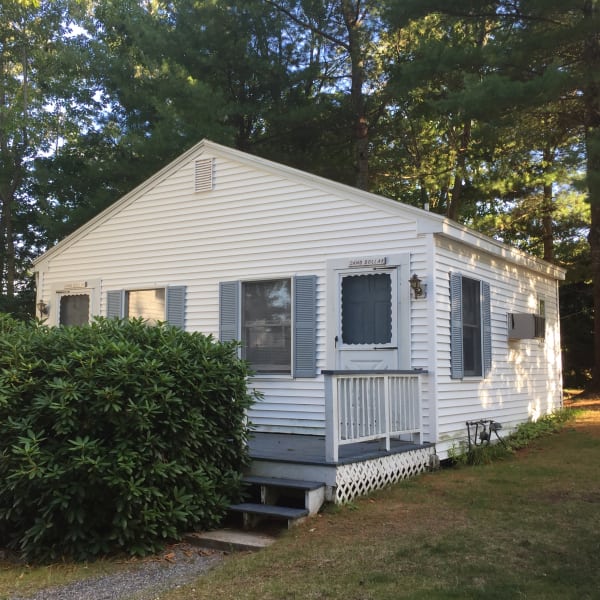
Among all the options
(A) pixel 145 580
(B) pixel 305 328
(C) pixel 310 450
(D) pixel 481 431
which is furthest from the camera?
(D) pixel 481 431

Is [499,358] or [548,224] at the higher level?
[548,224]

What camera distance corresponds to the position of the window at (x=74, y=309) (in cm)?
983

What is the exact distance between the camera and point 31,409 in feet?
15.1

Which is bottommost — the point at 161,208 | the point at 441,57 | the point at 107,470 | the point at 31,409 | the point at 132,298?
the point at 107,470

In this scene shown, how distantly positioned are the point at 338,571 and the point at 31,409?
95.1 inches

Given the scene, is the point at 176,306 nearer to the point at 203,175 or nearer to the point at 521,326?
the point at 203,175

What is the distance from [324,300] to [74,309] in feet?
14.4

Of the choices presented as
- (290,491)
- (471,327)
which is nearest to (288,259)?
(471,327)

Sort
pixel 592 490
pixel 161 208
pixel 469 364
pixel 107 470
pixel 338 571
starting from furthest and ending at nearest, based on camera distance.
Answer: pixel 161 208 < pixel 469 364 < pixel 592 490 < pixel 107 470 < pixel 338 571

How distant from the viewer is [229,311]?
27.4 ft

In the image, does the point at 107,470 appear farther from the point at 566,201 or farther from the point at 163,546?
the point at 566,201

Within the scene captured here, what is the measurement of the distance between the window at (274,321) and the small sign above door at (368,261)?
54 cm

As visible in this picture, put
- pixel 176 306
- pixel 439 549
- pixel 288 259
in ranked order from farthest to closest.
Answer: pixel 176 306
pixel 288 259
pixel 439 549

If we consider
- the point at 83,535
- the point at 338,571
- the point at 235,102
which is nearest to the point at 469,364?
the point at 338,571
